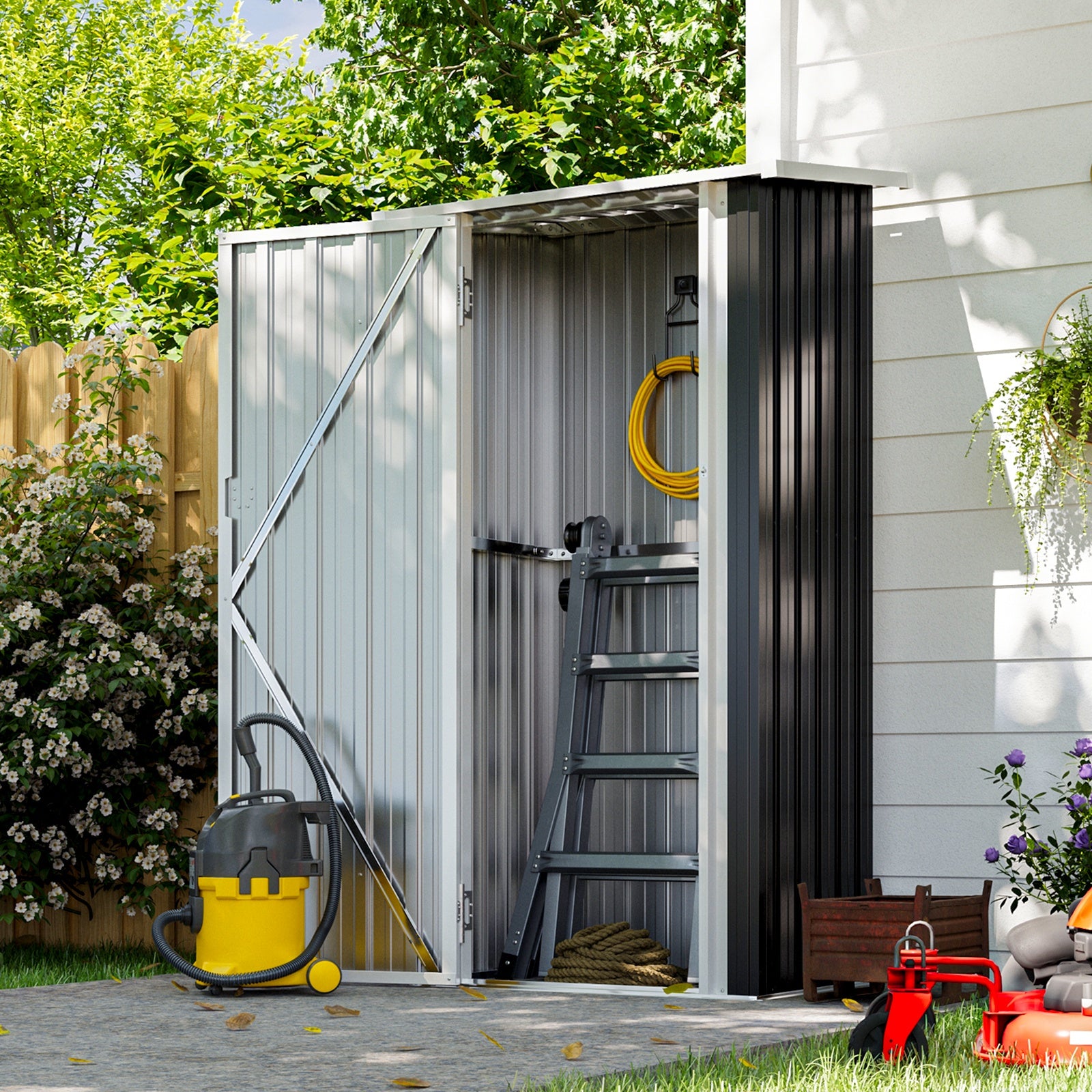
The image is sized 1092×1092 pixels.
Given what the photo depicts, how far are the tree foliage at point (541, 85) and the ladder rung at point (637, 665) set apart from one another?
5.92 metres

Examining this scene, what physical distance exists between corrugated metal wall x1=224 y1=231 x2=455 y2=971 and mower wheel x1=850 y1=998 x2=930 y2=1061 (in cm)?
165

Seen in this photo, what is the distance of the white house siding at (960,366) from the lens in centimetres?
461

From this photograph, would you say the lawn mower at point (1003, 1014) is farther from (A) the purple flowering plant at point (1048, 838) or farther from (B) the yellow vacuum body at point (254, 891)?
(B) the yellow vacuum body at point (254, 891)

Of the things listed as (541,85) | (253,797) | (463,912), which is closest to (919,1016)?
(463,912)

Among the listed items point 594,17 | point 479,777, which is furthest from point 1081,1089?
point 594,17

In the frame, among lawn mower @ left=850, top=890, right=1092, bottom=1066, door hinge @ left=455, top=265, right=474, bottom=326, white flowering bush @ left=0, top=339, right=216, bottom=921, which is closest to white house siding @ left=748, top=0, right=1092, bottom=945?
door hinge @ left=455, top=265, right=474, bottom=326

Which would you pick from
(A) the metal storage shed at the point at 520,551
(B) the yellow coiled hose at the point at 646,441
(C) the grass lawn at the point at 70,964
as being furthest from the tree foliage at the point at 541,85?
(C) the grass lawn at the point at 70,964

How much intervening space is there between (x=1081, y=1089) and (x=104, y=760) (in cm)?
355

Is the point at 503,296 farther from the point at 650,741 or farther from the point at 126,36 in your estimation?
the point at 126,36

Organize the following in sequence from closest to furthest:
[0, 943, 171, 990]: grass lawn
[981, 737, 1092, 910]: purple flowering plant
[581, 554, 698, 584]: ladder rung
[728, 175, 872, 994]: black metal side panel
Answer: [981, 737, 1092, 910]: purple flowering plant → [728, 175, 872, 994]: black metal side panel → [0, 943, 171, 990]: grass lawn → [581, 554, 698, 584]: ladder rung

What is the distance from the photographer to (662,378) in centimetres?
539

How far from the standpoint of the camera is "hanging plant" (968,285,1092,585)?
4516 mm

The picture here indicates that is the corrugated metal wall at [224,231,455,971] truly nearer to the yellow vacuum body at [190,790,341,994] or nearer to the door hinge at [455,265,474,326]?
the door hinge at [455,265,474,326]

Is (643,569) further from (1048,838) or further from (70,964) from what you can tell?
(70,964)
